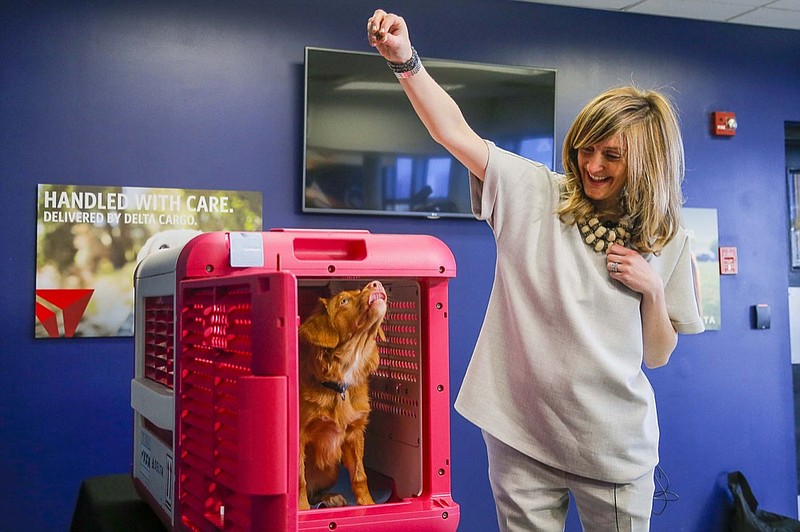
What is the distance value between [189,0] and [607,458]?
7.70 ft

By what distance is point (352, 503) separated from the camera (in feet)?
4.30

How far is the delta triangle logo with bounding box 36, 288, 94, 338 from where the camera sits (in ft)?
9.21

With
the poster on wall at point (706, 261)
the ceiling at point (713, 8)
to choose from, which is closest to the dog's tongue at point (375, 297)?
the ceiling at point (713, 8)

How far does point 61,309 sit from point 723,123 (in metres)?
2.83

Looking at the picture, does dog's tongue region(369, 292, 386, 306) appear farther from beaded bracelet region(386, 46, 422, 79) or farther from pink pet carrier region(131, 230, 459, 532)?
beaded bracelet region(386, 46, 422, 79)

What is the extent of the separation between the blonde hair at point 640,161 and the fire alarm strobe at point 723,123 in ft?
8.06

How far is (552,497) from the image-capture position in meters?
1.41

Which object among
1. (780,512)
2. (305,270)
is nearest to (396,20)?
(305,270)

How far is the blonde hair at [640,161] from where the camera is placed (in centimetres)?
143

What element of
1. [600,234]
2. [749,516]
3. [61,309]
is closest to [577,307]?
[600,234]

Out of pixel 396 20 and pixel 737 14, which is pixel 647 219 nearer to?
pixel 396 20

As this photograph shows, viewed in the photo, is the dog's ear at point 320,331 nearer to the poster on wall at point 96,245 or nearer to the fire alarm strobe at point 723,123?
the poster on wall at point 96,245

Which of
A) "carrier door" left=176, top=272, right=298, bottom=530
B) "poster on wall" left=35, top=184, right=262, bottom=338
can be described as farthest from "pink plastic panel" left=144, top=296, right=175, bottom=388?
"poster on wall" left=35, top=184, right=262, bottom=338

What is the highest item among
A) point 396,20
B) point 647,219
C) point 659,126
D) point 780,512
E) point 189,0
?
point 189,0
